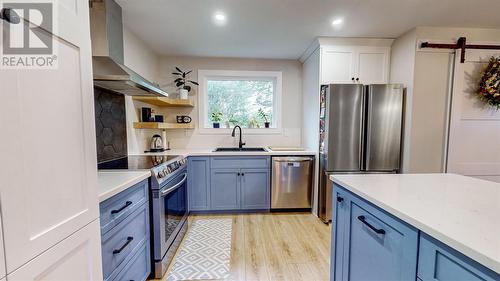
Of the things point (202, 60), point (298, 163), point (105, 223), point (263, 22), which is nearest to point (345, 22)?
point (263, 22)

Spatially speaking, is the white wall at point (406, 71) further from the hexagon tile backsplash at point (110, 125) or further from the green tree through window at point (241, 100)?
the hexagon tile backsplash at point (110, 125)

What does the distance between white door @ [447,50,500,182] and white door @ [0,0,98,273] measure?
3513mm

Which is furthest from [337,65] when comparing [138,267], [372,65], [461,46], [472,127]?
[138,267]

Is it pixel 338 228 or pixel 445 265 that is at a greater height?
pixel 445 265

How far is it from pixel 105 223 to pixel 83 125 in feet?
1.90

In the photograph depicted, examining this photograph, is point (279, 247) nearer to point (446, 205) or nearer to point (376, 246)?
point (376, 246)

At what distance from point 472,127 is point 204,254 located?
3439 mm

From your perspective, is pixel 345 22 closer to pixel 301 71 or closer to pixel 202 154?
pixel 301 71

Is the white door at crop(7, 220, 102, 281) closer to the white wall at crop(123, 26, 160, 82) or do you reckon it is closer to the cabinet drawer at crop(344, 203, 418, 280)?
the cabinet drawer at crop(344, 203, 418, 280)

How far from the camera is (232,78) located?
3.48 m

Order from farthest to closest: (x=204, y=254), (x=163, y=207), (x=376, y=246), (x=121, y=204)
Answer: (x=204, y=254), (x=163, y=207), (x=121, y=204), (x=376, y=246)

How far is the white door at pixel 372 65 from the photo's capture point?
2.76 meters

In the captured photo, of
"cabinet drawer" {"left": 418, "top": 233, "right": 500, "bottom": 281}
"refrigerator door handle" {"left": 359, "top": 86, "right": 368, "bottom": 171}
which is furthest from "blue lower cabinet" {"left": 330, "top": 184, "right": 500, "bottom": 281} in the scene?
"refrigerator door handle" {"left": 359, "top": 86, "right": 368, "bottom": 171}

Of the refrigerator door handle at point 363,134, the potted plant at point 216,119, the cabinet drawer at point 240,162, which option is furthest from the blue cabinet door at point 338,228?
the potted plant at point 216,119
